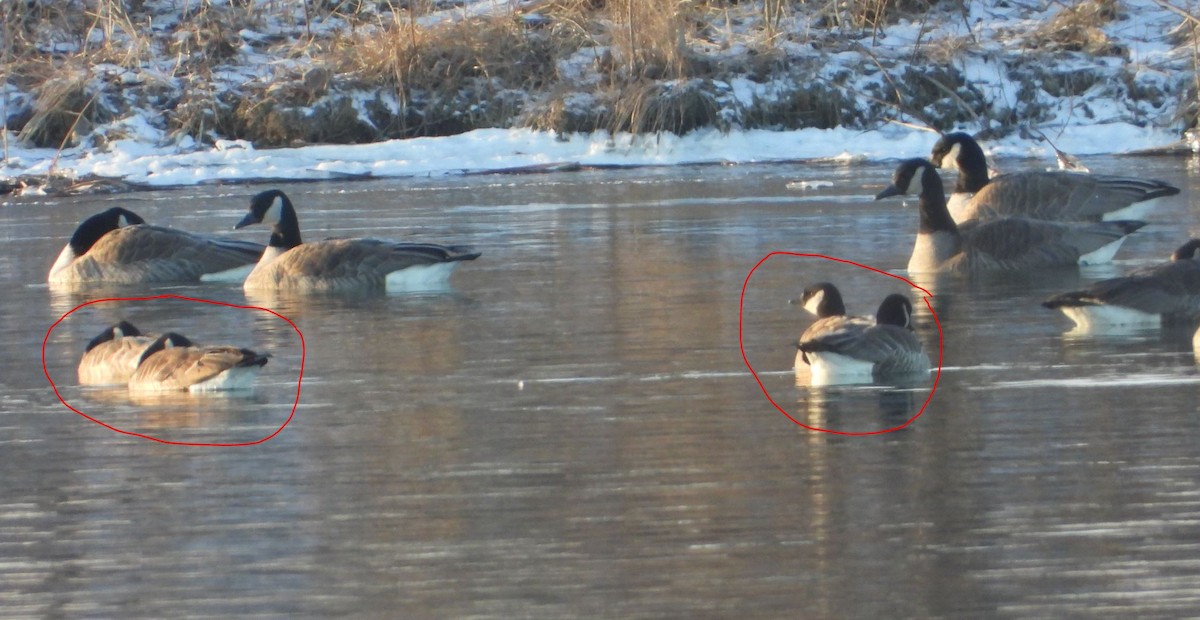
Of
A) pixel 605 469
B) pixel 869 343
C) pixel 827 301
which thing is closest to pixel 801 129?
pixel 827 301

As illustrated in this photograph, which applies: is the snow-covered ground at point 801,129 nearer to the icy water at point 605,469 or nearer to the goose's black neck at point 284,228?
the goose's black neck at point 284,228

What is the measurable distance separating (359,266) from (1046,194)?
631 cm

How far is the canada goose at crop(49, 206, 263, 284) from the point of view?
16.4 m

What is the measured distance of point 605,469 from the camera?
7.66 metres

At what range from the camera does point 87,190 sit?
26625 millimetres

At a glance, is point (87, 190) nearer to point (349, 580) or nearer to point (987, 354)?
point (987, 354)

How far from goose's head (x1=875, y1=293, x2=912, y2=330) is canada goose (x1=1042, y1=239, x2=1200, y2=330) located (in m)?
1.65

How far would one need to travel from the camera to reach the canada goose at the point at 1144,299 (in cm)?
1108

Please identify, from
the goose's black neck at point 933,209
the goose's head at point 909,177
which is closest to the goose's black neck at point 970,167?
the goose's head at point 909,177

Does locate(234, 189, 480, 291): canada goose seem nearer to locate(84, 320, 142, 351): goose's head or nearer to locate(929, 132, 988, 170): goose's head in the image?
locate(84, 320, 142, 351): goose's head

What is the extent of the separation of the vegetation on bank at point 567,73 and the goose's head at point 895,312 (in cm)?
1944

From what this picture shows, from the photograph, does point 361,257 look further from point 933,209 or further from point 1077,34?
point 1077,34

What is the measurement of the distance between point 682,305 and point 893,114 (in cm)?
1807

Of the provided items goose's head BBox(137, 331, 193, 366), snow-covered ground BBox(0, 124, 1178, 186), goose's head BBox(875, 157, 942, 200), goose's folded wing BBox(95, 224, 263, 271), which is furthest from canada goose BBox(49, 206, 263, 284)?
snow-covered ground BBox(0, 124, 1178, 186)
